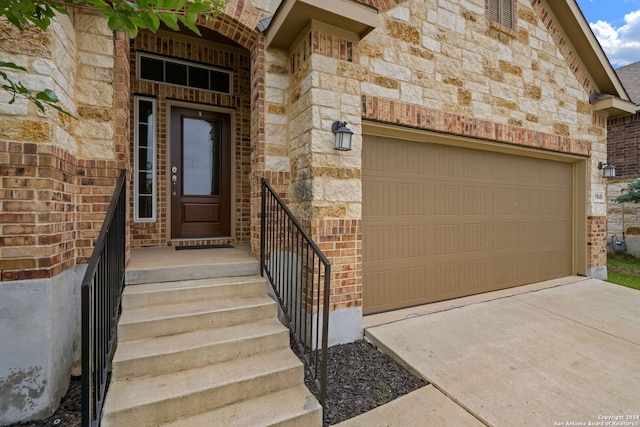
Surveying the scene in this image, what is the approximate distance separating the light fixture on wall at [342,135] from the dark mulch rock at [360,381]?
184 cm

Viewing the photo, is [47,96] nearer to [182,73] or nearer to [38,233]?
[38,233]

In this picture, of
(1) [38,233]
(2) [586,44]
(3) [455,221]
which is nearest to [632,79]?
(2) [586,44]

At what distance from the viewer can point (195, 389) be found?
6.43 feet

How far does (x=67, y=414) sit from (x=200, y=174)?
119 inches

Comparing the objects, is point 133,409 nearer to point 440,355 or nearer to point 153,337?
point 153,337

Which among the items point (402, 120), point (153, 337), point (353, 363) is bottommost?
point (353, 363)

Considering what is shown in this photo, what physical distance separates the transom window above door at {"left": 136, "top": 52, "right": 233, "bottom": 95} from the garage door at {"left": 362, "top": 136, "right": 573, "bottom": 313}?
2.39 m

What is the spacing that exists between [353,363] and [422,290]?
4.97 ft

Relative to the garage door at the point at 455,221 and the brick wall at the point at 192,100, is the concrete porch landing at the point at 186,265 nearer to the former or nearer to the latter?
the brick wall at the point at 192,100

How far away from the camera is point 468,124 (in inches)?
153

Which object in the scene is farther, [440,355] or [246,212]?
[246,212]

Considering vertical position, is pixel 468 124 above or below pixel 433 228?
above

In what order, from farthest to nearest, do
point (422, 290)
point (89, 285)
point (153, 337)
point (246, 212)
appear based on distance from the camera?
1. point (246, 212)
2. point (422, 290)
3. point (153, 337)
4. point (89, 285)

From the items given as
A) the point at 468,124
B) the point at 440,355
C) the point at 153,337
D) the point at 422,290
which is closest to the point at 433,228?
the point at 422,290
